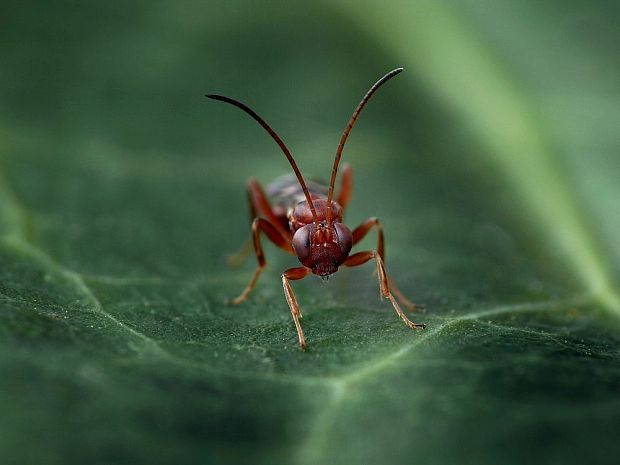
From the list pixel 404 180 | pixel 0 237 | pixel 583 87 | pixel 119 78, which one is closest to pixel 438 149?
pixel 404 180

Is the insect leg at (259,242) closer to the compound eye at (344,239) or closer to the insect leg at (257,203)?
the insect leg at (257,203)

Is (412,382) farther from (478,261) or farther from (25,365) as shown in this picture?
(478,261)

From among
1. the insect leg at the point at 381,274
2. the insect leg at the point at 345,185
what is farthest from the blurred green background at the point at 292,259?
the insect leg at the point at 345,185

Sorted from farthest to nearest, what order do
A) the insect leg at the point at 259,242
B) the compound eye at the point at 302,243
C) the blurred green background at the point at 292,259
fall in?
the insect leg at the point at 259,242, the compound eye at the point at 302,243, the blurred green background at the point at 292,259

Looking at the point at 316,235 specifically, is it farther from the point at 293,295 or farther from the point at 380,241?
the point at 293,295

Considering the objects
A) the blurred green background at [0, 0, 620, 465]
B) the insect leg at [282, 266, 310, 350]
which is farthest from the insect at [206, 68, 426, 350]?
the blurred green background at [0, 0, 620, 465]

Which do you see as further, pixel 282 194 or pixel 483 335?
pixel 282 194

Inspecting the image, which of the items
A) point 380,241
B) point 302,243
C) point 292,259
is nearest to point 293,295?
point 302,243
